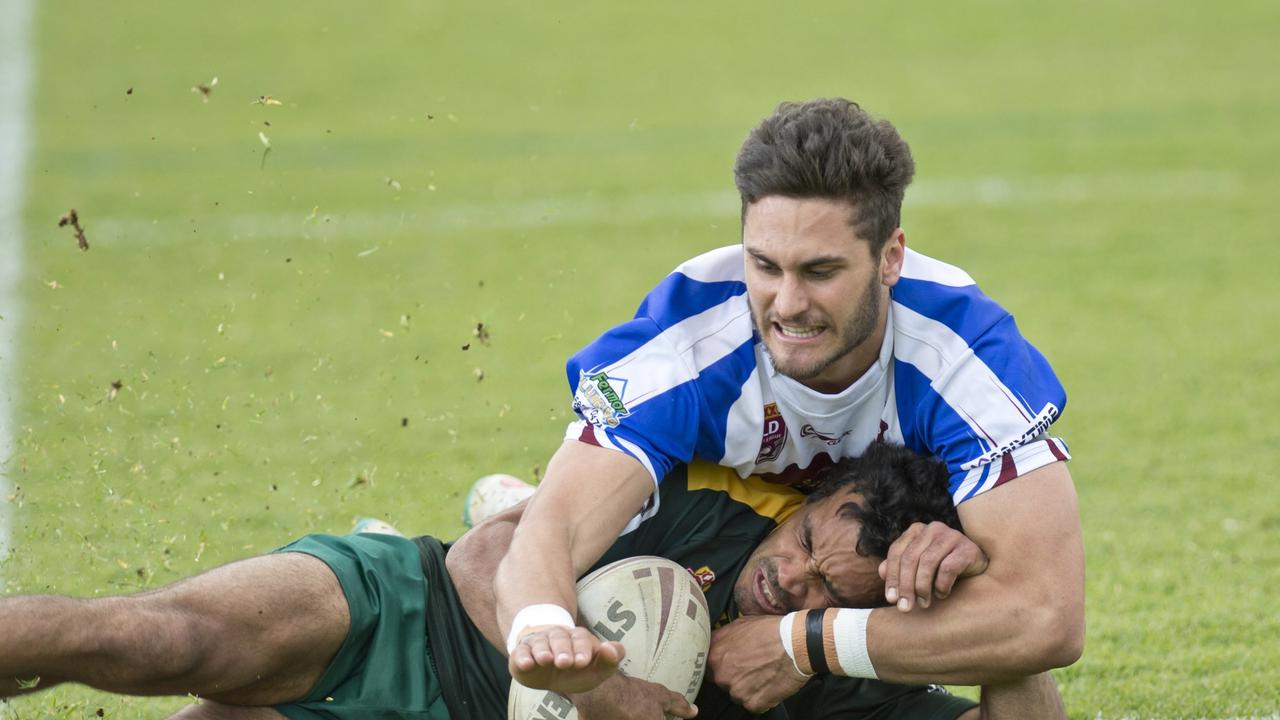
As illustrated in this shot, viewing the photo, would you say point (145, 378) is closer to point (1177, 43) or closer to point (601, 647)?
point (601, 647)

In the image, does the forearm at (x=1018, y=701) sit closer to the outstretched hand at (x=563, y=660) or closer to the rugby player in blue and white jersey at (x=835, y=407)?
the rugby player in blue and white jersey at (x=835, y=407)

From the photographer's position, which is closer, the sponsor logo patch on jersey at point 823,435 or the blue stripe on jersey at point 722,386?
the blue stripe on jersey at point 722,386

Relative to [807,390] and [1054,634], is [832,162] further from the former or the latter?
[1054,634]

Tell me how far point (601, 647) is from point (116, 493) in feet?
15.7

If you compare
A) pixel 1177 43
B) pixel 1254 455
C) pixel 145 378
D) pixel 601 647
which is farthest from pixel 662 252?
pixel 1177 43

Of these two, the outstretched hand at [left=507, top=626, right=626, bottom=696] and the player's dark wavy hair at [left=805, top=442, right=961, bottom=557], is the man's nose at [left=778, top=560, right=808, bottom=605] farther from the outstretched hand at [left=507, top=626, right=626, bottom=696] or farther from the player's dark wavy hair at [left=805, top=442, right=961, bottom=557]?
the outstretched hand at [left=507, top=626, right=626, bottom=696]

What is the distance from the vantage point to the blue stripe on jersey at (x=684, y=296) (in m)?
5.80

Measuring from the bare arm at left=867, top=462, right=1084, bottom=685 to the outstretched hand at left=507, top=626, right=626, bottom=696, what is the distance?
1.13m

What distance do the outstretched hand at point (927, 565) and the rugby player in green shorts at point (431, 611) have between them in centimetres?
1

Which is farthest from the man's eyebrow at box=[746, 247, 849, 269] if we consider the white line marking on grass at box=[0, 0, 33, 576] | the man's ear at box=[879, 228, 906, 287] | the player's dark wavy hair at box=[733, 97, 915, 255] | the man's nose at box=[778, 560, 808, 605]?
the white line marking on grass at box=[0, 0, 33, 576]

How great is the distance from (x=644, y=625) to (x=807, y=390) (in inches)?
42.1

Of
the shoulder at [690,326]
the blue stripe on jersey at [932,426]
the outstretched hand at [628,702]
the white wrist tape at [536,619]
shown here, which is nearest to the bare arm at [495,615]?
the outstretched hand at [628,702]

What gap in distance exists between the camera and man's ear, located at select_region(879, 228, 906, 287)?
5598mm

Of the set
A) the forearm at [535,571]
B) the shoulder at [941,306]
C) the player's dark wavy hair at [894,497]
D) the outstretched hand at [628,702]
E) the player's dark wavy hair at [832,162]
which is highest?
the player's dark wavy hair at [832,162]
